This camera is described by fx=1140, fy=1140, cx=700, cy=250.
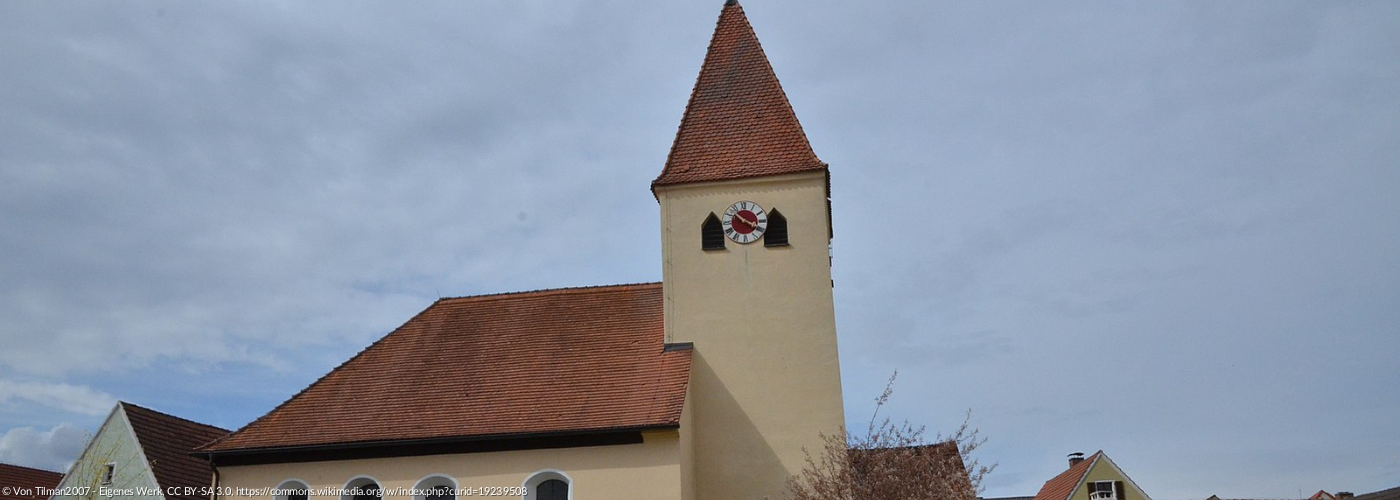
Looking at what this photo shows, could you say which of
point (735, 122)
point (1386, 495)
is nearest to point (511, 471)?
point (735, 122)

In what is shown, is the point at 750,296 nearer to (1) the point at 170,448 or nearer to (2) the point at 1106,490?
(1) the point at 170,448

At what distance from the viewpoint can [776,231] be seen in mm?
23250

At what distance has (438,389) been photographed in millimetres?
22391

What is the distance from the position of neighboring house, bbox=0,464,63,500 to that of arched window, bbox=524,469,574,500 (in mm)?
20549

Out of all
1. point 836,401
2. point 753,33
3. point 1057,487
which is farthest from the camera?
point 1057,487

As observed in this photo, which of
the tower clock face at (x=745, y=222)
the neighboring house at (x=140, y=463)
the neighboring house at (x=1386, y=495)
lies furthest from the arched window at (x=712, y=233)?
the neighboring house at (x=1386, y=495)

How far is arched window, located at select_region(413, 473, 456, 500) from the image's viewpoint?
2098 cm

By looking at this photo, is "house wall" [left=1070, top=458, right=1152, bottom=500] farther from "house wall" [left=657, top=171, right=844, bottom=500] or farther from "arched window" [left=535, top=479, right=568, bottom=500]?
"arched window" [left=535, top=479, right=568, bottom=500]

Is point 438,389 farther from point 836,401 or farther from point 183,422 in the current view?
point 183,422

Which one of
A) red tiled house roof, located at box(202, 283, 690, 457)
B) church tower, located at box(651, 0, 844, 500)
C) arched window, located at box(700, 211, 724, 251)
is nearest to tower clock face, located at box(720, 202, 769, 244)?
church tower, located at box(651, 0, 844, 500)

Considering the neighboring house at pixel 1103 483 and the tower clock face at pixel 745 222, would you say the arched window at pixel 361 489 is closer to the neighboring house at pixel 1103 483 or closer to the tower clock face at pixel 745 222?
the tower clock face at pixel 745 222

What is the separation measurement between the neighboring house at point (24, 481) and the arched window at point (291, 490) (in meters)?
16.3

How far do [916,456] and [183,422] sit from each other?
22.2 m

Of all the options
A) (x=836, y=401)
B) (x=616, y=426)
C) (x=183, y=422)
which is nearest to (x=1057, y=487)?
(x=836, y=401)
